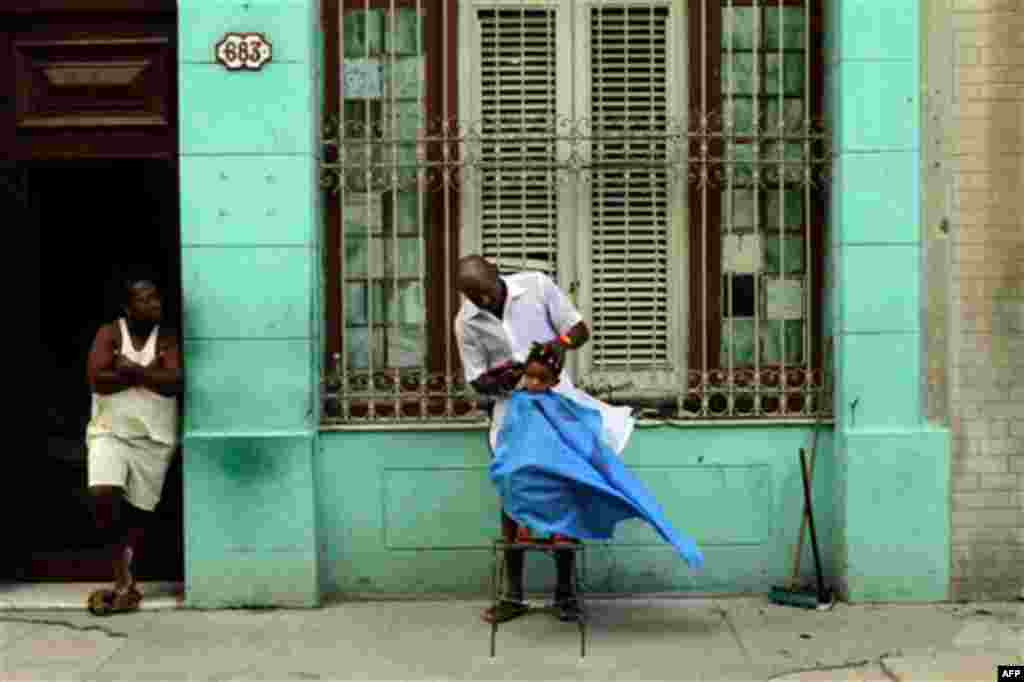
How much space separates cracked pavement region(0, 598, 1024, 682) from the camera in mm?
6062

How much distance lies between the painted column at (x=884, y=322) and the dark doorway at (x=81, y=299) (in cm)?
367

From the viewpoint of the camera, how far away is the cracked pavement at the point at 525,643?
6.06 metres

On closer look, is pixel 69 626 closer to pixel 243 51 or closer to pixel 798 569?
pixel 243 51

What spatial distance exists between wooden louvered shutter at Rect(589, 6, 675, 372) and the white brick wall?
1.44 meters

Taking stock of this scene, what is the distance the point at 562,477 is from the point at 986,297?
2.50m

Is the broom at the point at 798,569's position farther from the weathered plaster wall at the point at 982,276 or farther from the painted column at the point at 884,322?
the weathered plaster wall at the point at 982,276

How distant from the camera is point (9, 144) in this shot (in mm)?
7434

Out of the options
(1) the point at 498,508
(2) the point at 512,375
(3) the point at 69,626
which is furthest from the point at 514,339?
(3) the point at 69,626

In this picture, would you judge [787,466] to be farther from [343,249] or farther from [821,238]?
[343,249]

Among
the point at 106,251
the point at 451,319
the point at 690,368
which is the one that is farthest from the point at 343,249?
the point at 690,368

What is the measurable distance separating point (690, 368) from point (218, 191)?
2649mm

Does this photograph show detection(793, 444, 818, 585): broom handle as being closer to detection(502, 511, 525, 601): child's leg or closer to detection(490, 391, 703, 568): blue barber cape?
detection(490, 391, 703, 568): blue barber cape

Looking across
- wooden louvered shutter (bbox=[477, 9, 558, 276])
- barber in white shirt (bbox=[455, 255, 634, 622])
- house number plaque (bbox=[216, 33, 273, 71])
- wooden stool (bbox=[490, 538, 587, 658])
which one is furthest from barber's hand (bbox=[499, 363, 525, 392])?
house number plaque (bbox=[216, 33, 273, 71])

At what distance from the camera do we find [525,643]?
6.50m
